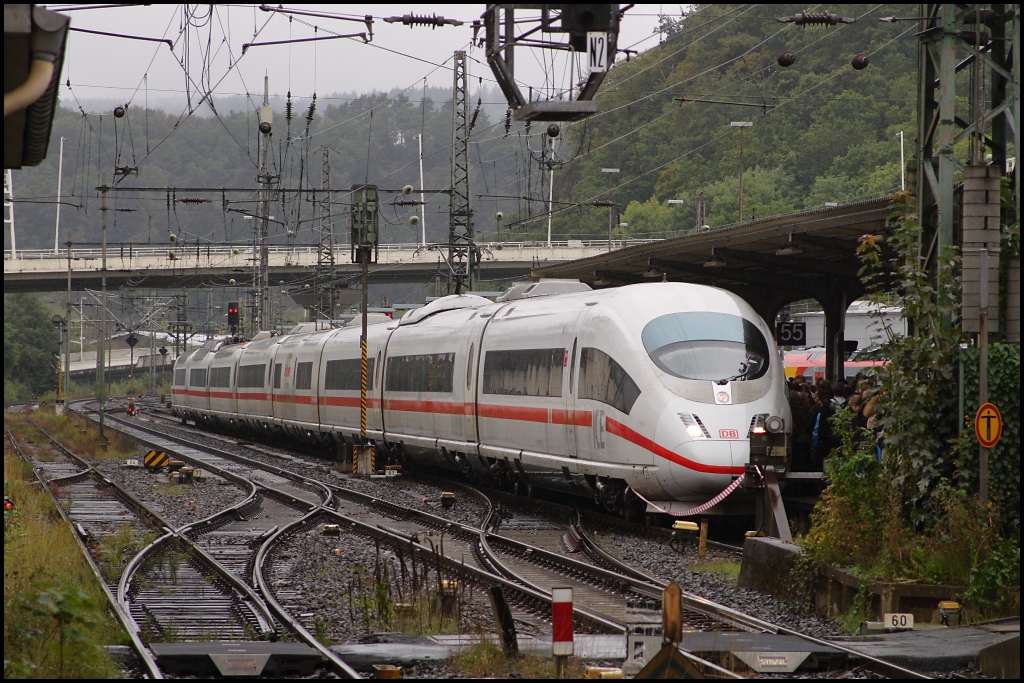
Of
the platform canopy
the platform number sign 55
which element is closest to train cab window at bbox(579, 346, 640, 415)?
the platform canopy

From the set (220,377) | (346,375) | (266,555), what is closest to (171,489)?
(346,375)

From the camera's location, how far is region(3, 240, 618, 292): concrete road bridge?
68.8 meters

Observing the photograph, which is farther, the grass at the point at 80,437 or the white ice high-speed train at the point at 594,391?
the grass at the point at 80,437

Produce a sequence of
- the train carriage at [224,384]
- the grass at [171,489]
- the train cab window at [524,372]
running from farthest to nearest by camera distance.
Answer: the train carriage at [224,384]
the grass at [171,489]
the train cab window at [524,372]

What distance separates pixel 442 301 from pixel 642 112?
63085 millimetres

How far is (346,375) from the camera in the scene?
30938 millimetres

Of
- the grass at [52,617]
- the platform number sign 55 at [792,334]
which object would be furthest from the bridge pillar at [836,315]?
the grass at [52,617]

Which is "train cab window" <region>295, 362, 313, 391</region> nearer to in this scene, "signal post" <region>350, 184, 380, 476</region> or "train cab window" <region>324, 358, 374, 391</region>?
"train cab window" <region>324, 358, 374, 391</region>

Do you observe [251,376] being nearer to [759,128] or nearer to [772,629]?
[772,629]

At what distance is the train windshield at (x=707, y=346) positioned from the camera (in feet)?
50.4

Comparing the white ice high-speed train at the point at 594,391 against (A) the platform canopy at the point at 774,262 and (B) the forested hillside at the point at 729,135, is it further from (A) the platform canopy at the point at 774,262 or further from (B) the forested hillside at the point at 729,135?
(B) the forested hillside at the point at 729,135

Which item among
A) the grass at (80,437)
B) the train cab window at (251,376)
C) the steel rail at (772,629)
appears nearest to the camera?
the steel rail at (772,629)

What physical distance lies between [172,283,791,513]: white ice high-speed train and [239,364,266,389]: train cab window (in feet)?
46.8

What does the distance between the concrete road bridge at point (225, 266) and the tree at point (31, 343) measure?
72.9ft
